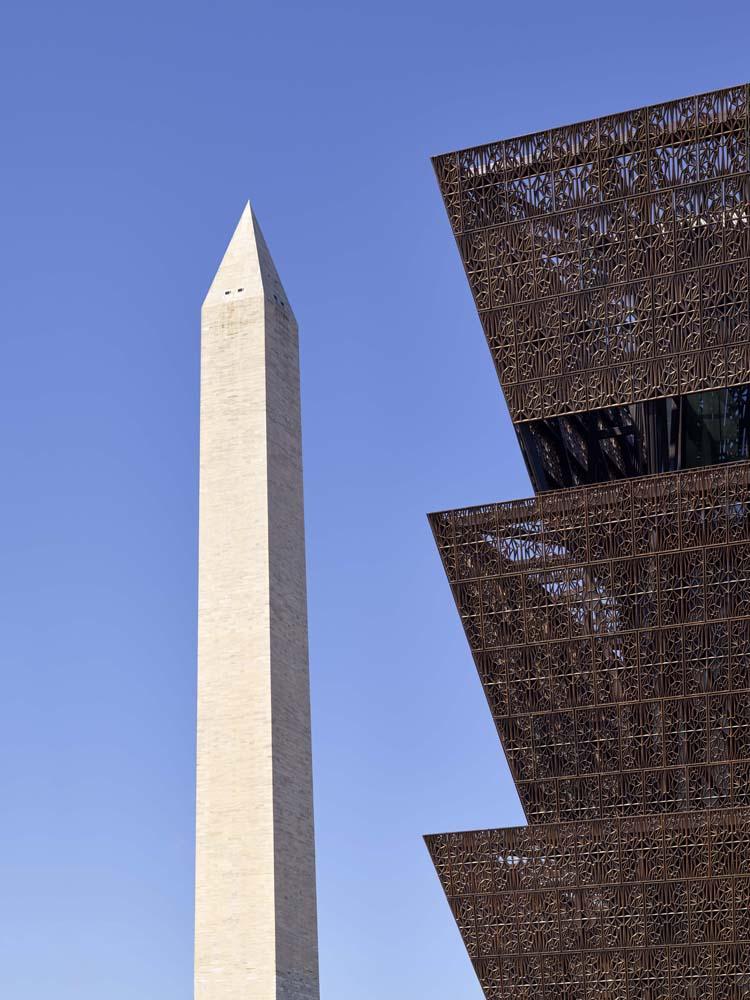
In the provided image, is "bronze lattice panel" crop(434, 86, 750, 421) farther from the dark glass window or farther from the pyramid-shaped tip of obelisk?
the pyramid-shaped tip of obelisk

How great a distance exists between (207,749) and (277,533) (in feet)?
12.7

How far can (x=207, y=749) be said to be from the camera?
3253 centimetres

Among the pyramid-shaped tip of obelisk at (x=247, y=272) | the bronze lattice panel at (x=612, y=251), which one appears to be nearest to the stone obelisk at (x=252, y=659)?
the pyramid-shaped tip of obelisk at (x=247, y=272)

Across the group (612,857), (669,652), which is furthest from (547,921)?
(669,652)

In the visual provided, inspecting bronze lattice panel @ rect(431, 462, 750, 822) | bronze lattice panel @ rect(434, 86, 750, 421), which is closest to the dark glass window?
bronze lattice panel @ rect(434, 86, 750, 421)

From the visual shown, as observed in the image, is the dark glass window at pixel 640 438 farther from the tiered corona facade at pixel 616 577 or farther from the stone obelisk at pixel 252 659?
the stone obelisk at pixel 252 659

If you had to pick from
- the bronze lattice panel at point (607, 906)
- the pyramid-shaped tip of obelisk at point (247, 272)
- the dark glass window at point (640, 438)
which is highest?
the pyramid-shaped tip of obelisk at point (247, 272)

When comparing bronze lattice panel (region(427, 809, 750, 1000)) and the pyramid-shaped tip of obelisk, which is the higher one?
the pyramid-shaped tip of obelisk

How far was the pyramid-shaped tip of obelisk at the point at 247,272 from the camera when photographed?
3500cm

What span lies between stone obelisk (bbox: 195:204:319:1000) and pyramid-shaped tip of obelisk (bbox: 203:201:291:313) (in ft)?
0.12

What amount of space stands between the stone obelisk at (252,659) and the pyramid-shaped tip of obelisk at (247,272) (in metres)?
0.04

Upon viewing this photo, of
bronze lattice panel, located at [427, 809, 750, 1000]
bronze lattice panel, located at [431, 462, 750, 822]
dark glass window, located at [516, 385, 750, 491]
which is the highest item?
dark glass window, located at [516, 385, 750, 491]

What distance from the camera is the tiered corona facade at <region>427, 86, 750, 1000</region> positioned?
119 ft

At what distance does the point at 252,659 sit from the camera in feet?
107
